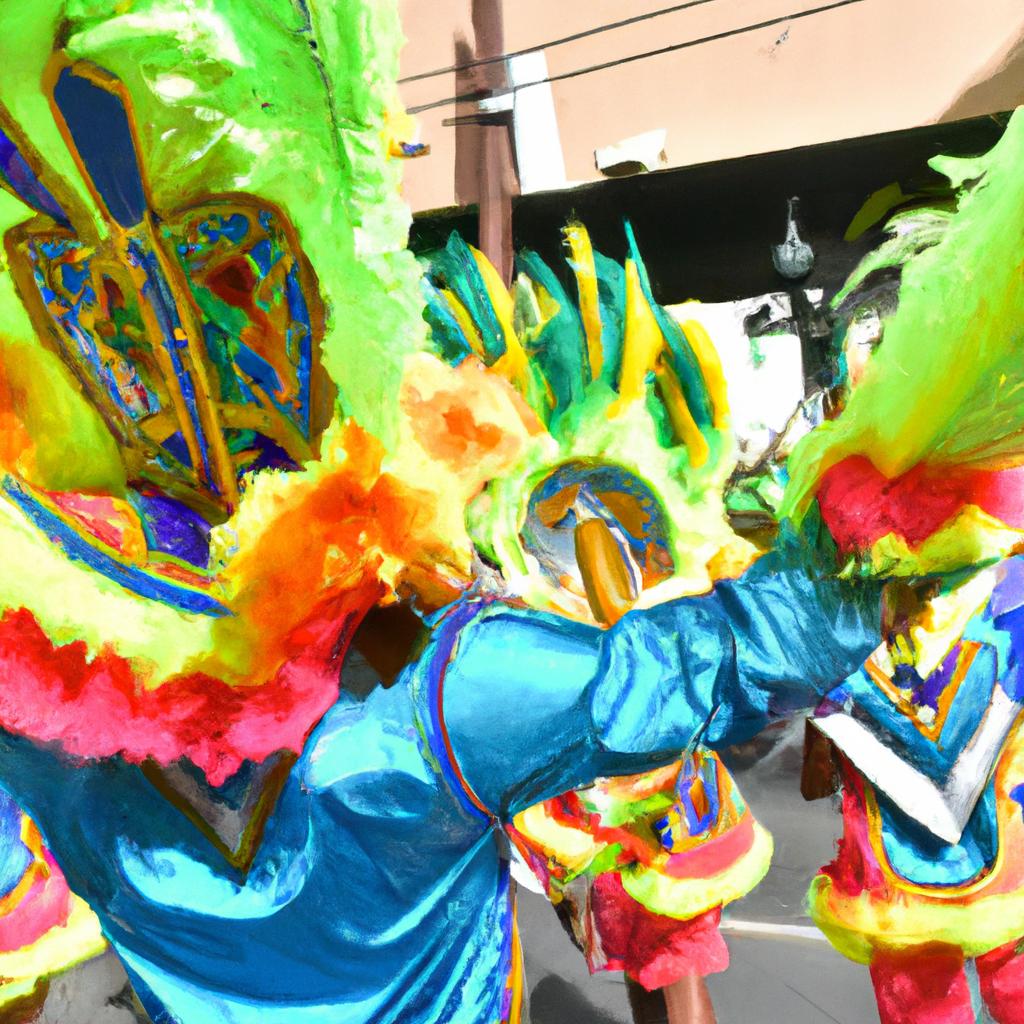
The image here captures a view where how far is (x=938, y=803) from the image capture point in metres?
0.70

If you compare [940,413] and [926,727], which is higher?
[940,413]

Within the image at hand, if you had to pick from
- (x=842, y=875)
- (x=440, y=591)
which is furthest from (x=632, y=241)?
(x=842, y=875)

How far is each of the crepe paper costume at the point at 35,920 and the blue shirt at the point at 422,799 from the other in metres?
0.16

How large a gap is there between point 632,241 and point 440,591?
0.97ft

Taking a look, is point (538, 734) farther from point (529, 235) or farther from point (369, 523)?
point (529, 235)

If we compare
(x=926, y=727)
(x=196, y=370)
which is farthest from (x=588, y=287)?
(x=926, y=727)

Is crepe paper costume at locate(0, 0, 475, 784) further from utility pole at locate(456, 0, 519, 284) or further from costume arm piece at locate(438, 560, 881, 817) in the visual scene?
utility pole at locate(456, 0, 519, 284)

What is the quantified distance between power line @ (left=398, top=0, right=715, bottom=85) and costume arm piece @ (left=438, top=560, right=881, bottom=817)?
385 mm

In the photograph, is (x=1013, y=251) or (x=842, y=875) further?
(x=842, y=875)

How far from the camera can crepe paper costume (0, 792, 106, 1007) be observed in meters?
0.72

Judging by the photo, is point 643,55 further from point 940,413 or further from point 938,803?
point 938,803

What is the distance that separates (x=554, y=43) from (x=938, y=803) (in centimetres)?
62

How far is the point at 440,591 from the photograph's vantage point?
59 cm

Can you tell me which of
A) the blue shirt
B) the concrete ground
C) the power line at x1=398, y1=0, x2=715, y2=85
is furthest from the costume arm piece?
the power line at x1=398, y1=0, x2=715, y2=85
